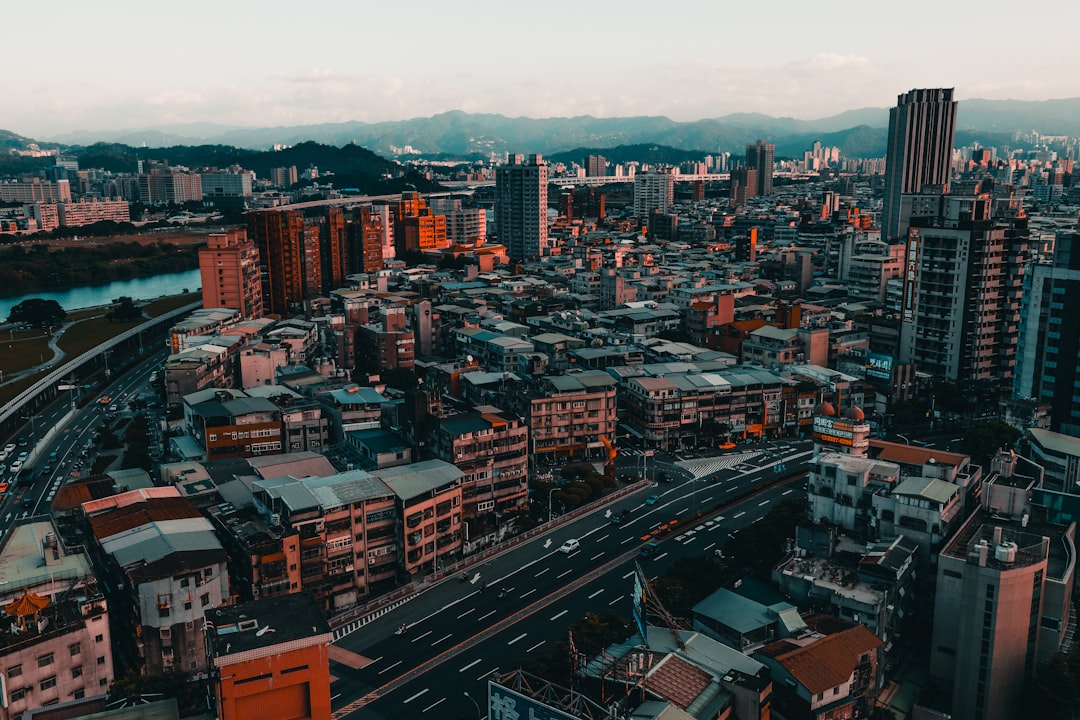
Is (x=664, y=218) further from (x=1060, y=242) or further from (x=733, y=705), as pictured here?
(x=733, y=705)

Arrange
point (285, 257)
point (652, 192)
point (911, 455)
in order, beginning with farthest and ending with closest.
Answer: point (652, 192) < point (285, 257) < point (911, 455)

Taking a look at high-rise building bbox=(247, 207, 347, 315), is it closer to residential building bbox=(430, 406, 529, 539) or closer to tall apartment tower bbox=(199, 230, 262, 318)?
tall apartment tower bbox=(199, 230, 262, 318)

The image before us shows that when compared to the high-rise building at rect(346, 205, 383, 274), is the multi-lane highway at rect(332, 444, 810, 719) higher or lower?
lower

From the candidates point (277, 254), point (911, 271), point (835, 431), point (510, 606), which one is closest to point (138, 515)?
point (510, 606)

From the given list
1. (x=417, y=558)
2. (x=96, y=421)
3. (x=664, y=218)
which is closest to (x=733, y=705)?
(x=417, y=558)

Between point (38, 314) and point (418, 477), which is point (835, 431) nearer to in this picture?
point (418, 477)

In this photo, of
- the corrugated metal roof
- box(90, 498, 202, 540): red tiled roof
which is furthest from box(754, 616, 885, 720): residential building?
box(90, 498, 202, 540): red tiled roof

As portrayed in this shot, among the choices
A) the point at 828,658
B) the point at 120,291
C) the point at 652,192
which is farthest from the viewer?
the point at 652,192
